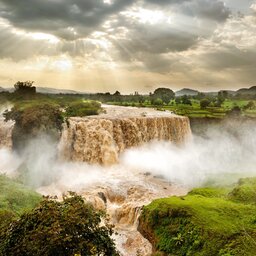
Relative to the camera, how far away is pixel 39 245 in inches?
304

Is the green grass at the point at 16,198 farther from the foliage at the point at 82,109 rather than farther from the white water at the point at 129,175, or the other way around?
the foliage at the point at 82,109

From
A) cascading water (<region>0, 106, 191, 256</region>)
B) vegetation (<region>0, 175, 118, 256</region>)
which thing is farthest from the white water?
vegetation (<region>0, 175, 118, 256</region>)

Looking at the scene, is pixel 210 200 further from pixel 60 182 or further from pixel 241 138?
pixel 241 138

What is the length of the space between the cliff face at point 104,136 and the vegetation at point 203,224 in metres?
14.4

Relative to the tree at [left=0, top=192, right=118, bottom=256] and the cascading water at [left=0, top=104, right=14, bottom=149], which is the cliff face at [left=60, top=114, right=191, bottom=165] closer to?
the cascading water at [left=0, top=104, right=14, bottom=149]

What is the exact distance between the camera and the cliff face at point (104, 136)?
99.5ft

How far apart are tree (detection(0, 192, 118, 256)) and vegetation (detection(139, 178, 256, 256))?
524cm

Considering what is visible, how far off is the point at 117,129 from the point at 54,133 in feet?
22.3

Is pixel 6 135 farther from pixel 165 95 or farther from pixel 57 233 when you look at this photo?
pixel 165 95

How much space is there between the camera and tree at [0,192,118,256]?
7.73m

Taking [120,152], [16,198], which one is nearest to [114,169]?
[120,152]

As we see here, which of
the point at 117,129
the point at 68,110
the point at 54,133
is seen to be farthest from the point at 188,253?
the point at 68,110

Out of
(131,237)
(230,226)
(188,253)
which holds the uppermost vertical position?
(230,226)

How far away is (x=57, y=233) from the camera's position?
7848mm
